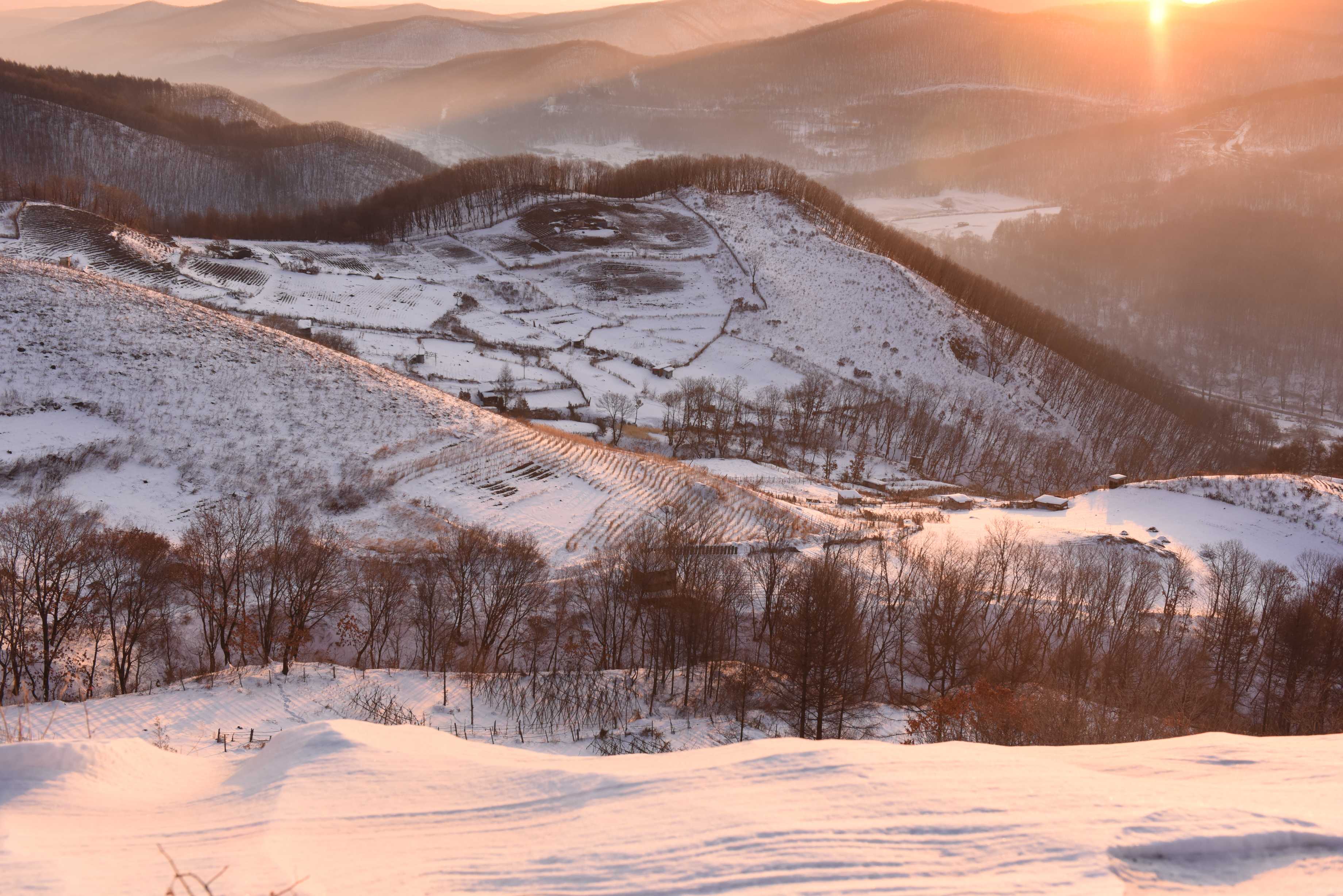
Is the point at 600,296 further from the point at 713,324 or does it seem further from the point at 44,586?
the point at 44,586

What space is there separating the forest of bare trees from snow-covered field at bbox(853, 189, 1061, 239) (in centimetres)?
15194

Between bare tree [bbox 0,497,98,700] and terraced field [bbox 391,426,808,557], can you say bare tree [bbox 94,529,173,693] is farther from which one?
terraced field [bbox 391,426,808,557]

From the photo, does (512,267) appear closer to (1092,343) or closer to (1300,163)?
(1092,343)

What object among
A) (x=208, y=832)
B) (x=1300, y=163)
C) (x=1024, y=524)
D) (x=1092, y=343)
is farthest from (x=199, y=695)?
(x=1300, y=163)

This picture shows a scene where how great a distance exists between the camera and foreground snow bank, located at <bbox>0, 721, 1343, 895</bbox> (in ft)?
18.7

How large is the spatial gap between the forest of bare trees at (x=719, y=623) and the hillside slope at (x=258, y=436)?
2373mm

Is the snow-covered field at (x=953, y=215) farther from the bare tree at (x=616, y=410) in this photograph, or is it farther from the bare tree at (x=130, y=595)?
the bare tree at (x=130, y=595)

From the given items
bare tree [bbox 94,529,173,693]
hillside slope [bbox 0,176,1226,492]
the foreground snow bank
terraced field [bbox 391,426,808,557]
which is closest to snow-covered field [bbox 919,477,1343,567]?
terraced field [bbox 391,426,808,557]

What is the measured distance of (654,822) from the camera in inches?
250

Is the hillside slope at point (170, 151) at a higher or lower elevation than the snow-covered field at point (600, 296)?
higher

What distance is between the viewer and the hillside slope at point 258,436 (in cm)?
2981

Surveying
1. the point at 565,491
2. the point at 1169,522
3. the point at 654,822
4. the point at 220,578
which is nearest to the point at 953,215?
the point at 1169,522

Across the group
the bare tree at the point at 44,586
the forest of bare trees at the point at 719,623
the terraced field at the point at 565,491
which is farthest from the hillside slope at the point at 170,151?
the forest of bare trees at the point at 719,623

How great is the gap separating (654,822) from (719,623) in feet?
58.2
